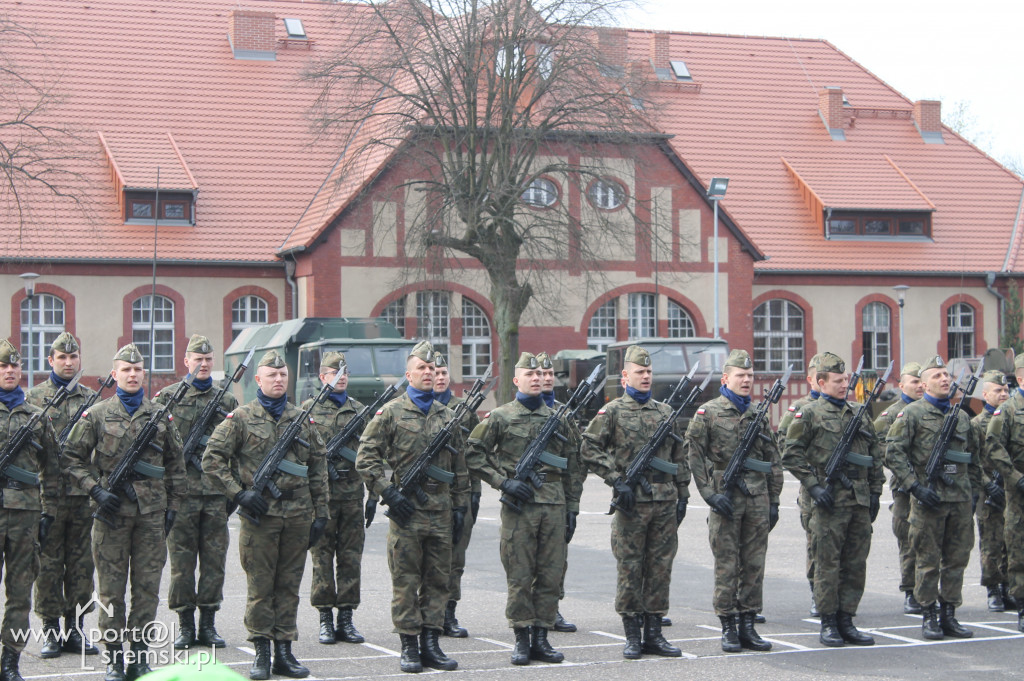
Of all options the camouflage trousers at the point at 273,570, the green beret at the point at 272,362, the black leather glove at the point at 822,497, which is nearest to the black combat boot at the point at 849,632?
the black leather glove at the point at 822,497

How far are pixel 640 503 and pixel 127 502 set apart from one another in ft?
11.5

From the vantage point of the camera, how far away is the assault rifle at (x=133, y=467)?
343 inches

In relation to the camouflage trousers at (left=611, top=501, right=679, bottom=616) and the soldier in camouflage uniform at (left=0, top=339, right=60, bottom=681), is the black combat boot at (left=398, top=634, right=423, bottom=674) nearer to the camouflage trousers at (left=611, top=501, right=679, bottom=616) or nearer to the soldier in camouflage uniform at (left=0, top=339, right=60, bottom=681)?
the camouflage trousers at (left=611, top=501, right=679, bottom=616)

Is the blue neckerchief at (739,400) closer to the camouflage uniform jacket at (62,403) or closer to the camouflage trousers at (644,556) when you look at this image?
the camouflage trousers at (644,556)

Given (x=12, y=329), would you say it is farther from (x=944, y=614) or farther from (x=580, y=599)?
(x=944, y=614)

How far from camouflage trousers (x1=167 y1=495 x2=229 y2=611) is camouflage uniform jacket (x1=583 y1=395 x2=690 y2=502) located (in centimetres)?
278

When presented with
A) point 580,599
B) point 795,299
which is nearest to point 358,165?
point 795,299

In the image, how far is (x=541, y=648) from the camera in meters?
9.26

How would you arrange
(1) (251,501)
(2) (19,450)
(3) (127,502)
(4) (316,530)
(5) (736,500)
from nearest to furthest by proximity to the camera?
(2) (19,450) → (1) (251,501) → (3) (127,502) → (4) (316,530) → (5) (736,500)

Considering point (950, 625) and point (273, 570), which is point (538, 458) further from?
point (950, 625)

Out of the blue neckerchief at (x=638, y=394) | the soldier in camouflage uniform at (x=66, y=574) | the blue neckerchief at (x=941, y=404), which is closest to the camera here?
the soldier in camouflage uniform at (x=66, y=574)

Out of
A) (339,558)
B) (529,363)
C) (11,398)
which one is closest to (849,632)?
(529,363)

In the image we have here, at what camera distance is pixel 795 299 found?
128 ft

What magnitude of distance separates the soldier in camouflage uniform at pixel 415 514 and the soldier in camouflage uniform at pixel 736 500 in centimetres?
183
